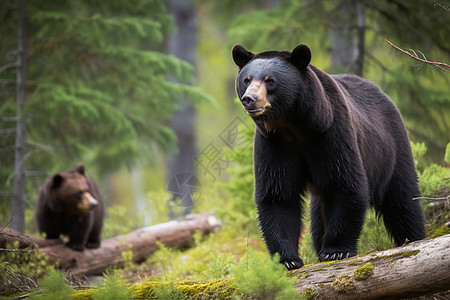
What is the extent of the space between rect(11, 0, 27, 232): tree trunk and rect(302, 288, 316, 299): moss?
6008 mm

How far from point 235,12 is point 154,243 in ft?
33.5

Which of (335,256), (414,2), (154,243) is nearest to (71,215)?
(154,243)

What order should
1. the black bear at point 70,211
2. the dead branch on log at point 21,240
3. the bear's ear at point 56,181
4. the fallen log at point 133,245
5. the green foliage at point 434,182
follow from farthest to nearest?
the bear's ear at point 56,181, the black bear at point 70,211, the fallen log at point 133,245, the dead branch on log at point 21,240, the green foliage at point 434,182

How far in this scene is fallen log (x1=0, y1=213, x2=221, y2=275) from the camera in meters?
7.29

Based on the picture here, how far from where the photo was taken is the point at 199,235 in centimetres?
852

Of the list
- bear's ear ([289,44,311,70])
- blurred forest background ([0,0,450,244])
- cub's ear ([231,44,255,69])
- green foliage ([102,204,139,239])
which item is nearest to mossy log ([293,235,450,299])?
bear's ear ([289,44,311,70])

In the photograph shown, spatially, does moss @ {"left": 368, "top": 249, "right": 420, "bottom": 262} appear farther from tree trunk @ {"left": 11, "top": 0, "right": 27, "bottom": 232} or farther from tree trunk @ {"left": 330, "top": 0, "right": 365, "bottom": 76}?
tree trunk @ {"left": 11, "top": 0, "right": 27, "bottom": 232}

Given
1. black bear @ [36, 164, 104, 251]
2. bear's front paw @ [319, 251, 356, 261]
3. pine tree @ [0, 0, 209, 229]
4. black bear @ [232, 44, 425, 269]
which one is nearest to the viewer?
black bear @ [232, 44, 425, 269]

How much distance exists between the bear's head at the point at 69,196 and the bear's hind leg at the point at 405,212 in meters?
4.32

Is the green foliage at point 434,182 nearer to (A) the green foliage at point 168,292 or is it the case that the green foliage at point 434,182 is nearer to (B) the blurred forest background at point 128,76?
(B) the blurred forest background at point 128,76

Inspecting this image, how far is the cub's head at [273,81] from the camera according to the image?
404 cm

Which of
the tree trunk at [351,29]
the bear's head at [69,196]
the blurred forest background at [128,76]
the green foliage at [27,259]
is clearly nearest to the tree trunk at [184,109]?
the blurred forest background at [128,76]

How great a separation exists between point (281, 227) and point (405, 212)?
4.80 feet

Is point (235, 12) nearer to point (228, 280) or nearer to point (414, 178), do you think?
point (414, 178)
